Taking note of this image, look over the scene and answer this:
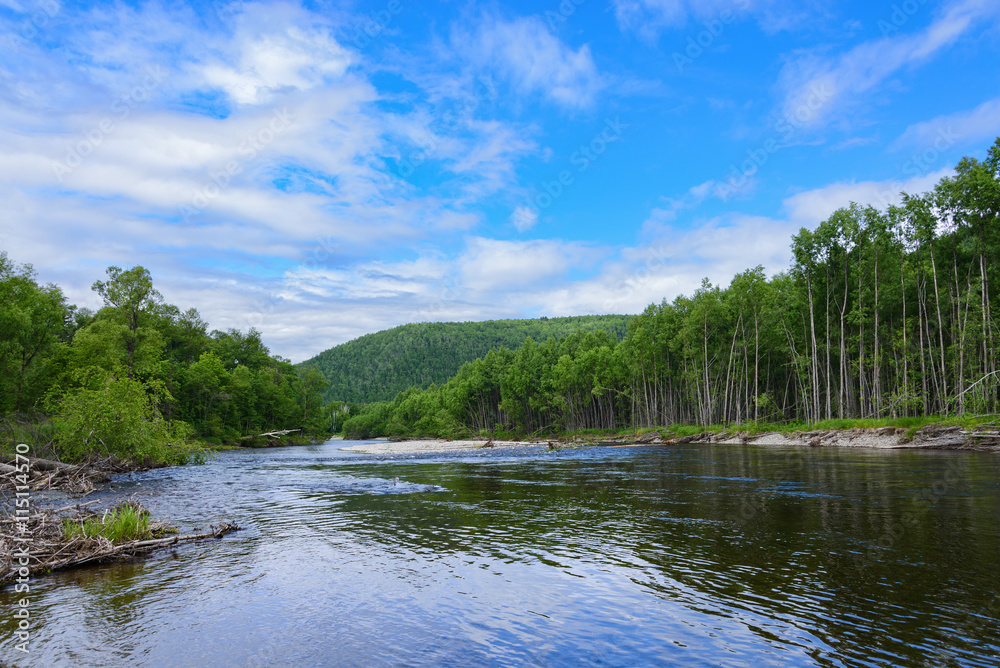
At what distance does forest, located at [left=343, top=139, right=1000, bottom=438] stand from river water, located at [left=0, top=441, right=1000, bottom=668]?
1181 centimetres

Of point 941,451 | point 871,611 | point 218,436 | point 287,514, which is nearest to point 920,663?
point 871,611

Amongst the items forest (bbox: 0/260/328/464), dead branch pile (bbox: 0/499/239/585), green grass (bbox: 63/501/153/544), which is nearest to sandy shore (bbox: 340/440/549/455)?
forest (bbox: 0/260/328/464)

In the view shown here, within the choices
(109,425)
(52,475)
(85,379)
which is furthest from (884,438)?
(85,379)

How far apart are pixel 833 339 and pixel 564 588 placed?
5971cm

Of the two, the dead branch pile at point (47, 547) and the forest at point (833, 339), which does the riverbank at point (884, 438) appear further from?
the dead branch pile at point (47, 547)

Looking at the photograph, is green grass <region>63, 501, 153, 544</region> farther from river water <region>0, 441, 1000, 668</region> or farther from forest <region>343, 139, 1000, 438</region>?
forest <region>343, 139, 1000, 438</region>

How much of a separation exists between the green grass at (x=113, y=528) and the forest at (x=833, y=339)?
27168mm

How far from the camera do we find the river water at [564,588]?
281 inches

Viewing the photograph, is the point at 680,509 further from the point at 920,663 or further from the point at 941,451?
the point at 941,451

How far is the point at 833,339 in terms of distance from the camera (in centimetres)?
5741

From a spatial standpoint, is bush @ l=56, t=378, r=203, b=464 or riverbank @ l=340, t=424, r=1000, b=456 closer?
bush @ l=56, t=378, r=203, b=464

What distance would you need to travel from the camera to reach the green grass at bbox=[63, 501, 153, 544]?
1204 centimetres

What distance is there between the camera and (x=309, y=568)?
37.9 ft

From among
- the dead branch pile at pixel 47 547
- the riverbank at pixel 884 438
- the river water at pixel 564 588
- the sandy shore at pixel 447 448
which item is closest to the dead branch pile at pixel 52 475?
the river water at pixel 564 588
